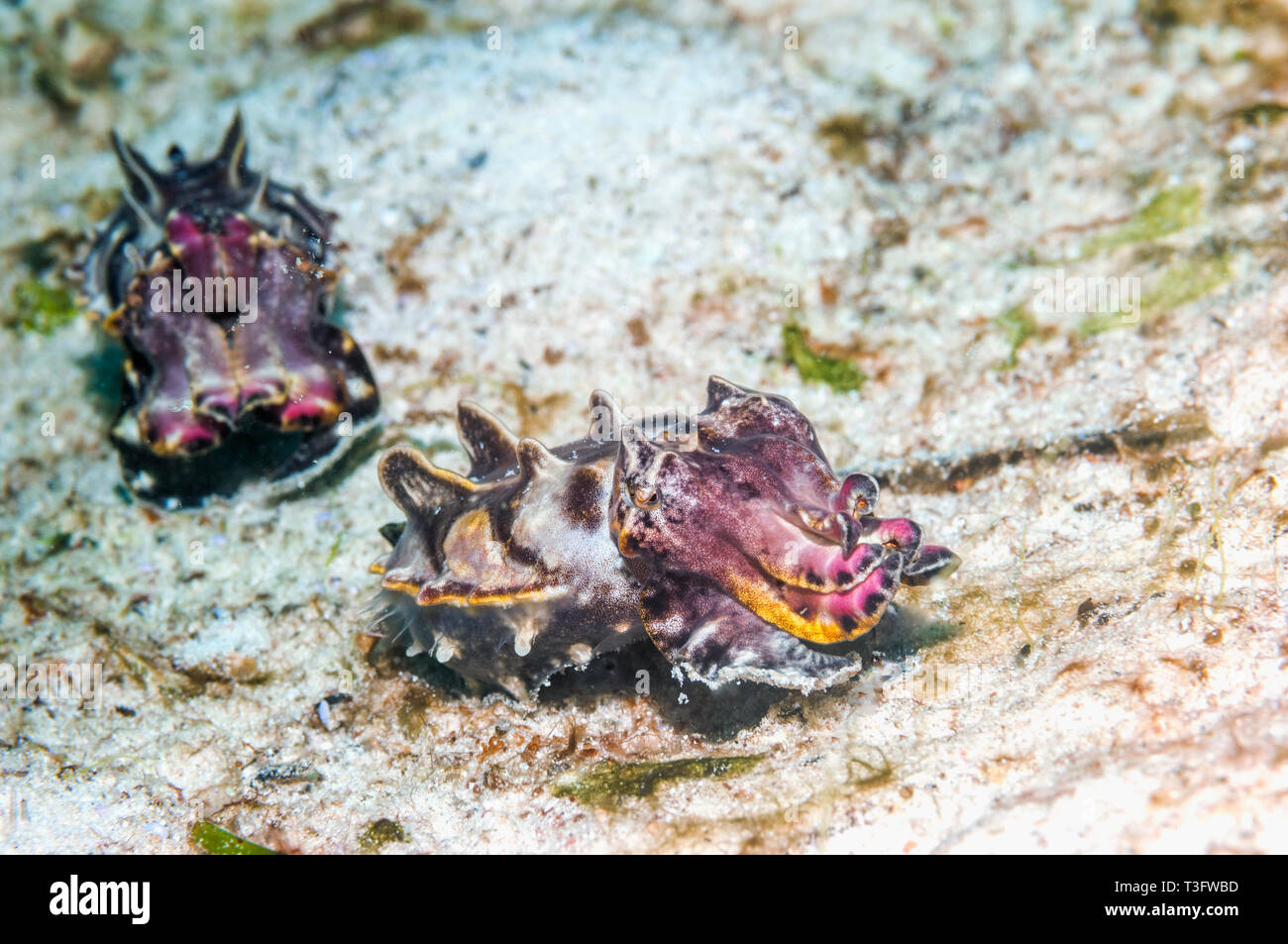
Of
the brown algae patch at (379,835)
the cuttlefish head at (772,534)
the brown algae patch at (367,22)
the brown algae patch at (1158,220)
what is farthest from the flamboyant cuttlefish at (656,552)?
the brown algae patch at (367,22)

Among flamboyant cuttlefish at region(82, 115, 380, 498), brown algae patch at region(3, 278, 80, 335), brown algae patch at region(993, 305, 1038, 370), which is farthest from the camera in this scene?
brown algae patch at region(3, 278, 80, 335)

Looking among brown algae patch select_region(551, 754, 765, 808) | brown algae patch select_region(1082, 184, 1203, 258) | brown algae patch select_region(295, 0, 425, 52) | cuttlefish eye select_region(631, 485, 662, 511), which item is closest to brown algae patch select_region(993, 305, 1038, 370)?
brown algae patch select_region(1082, 184, 1203, 258)

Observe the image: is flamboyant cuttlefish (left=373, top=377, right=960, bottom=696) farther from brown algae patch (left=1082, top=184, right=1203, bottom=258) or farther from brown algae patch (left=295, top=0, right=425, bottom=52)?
brown algae patch (left=295, top=0, right=425, bottom=52)

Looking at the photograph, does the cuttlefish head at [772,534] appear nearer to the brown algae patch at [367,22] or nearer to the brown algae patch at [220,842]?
the brown algae patch at [220,842]

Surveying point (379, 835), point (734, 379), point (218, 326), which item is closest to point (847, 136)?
point (734, 379)

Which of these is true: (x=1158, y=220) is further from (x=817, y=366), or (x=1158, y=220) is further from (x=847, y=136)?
(x=817, y=366)
